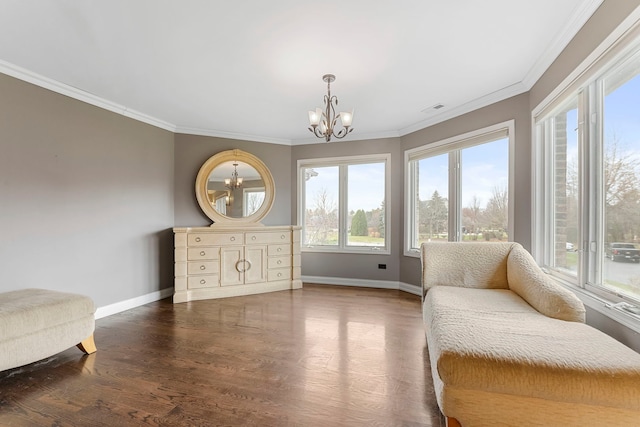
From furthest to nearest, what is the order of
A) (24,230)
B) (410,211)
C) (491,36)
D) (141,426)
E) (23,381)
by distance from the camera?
(410,211) → (24,230) → (491,36) → (23,381) → (141,426)

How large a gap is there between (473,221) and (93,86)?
436cm

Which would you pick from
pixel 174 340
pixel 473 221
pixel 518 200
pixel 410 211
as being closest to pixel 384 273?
pixel 410 211

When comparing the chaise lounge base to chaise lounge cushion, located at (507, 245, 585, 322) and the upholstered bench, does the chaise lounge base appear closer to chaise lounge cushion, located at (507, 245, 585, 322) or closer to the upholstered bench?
chaise lounge cushion, located at (507, 245, 585, 322)

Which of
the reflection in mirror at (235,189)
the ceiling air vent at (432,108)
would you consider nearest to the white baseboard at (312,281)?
the reflection in mirror at (235,189)

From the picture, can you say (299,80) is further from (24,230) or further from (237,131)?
(24,230)

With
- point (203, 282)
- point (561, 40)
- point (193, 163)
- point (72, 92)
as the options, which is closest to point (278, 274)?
point (203, 282)

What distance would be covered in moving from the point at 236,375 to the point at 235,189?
3.01 meters

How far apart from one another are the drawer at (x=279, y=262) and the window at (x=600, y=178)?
126 inches

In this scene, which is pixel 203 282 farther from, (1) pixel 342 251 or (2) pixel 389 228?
(2) pixel 389 228

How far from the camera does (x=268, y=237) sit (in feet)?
14.6

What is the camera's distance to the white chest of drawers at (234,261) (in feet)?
13.0

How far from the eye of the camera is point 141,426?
5.19 ft

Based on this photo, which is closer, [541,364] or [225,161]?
[541,364]

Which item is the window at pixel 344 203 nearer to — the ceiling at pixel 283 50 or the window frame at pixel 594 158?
the ceiling at pixel 283 50
